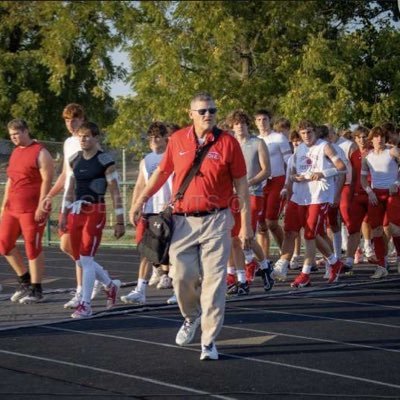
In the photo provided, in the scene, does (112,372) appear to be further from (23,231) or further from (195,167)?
(23,231)

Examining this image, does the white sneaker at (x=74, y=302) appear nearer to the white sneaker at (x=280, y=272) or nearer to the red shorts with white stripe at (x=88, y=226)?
the red shorts with white stripe at (x=88, y=226)

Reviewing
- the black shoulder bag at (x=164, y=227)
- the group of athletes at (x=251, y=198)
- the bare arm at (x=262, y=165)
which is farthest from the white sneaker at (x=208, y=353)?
the bare arm at (x=262, y=165)

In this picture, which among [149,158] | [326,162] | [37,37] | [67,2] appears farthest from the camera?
[326,162]

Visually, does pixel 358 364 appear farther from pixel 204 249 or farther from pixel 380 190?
pixel 380 190

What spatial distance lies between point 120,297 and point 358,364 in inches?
179

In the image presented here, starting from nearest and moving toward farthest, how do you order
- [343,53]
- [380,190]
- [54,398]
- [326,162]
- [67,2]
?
[67,2] → [54,398] → [343,53] → [326,162] → [380,190]

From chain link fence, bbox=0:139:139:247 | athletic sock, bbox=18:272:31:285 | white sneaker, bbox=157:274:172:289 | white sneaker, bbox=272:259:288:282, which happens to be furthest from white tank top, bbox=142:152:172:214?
chain link fence, bbox=0:139:139:247

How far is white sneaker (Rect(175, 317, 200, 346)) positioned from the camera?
8547 millimetres

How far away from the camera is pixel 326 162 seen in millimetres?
12828

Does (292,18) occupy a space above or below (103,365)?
above

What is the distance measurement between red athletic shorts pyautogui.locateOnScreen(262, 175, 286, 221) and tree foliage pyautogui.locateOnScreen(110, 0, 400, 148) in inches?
33.1

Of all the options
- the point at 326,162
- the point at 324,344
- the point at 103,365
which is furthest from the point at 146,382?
the point at 326,162

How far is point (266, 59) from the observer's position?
726cm

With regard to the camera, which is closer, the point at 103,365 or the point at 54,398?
the point at 54,398
